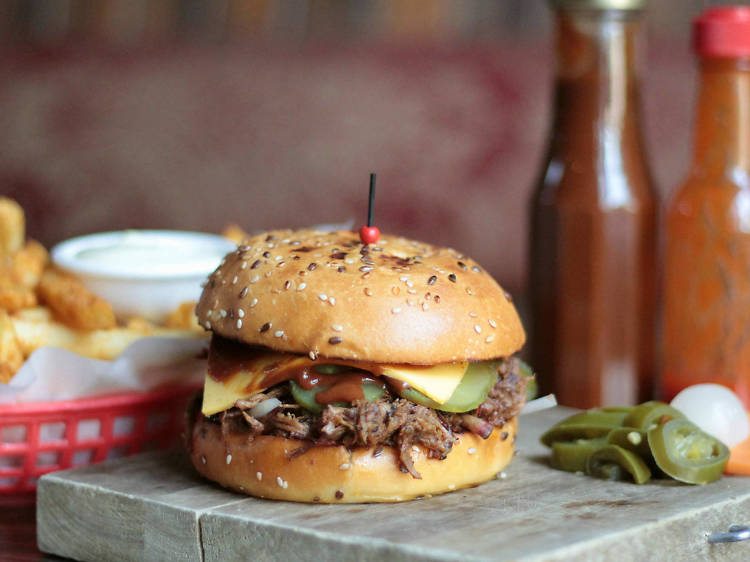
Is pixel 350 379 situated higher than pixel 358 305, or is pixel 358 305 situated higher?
pixel 358 305

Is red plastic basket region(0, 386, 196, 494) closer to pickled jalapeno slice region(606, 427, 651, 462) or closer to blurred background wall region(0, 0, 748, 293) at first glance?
pickled jalapeno slice region(606, 427, 651, 462)

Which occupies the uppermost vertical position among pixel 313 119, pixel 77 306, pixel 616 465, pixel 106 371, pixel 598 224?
pixel 313 119

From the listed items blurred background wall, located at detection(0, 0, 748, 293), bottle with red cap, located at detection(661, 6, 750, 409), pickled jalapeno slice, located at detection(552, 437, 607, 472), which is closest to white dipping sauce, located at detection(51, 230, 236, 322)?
pickled jalapeno slice, located at detection(552, 437, 607, 472)

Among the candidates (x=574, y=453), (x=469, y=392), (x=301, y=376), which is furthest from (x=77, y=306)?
(x=574, y=453)

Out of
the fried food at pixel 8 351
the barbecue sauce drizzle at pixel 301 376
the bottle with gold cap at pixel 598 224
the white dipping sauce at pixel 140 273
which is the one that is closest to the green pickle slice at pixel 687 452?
the barbecue sauce drizzle at pixel 301 376

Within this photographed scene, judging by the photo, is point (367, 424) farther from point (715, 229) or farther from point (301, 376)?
point (715, 229)

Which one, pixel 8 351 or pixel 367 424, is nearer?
pixel 367 424

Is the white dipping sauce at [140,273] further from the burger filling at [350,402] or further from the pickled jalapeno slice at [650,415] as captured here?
the pickled jalapeno slice at [650,415]
